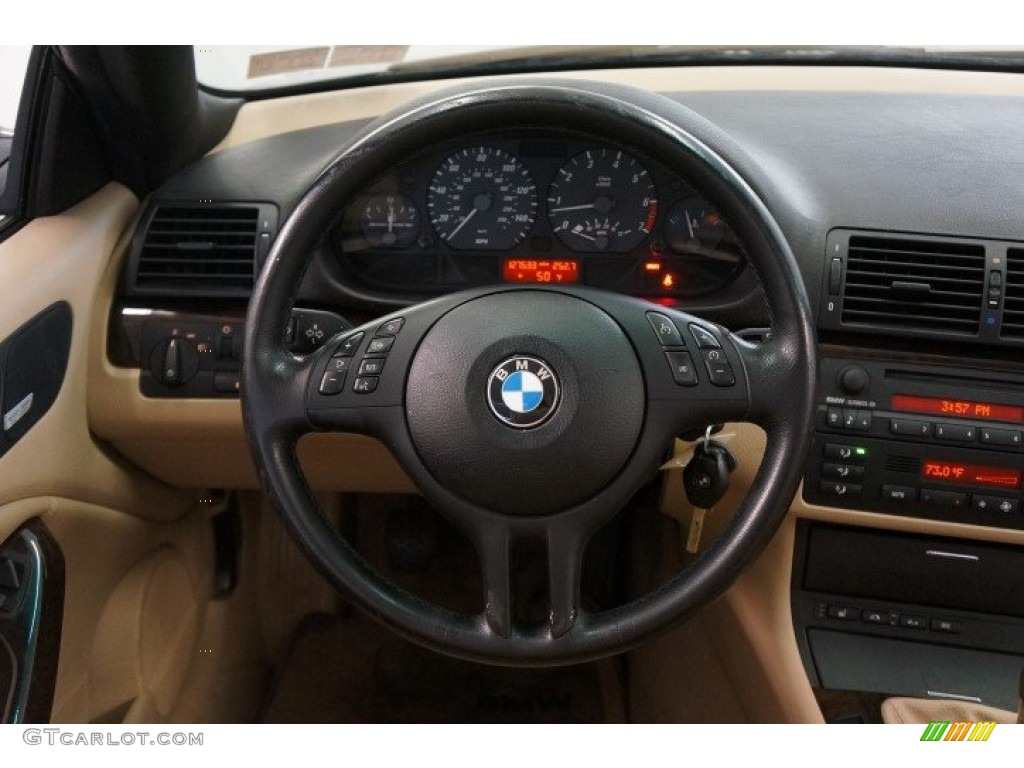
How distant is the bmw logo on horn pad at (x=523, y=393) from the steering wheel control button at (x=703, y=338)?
162 millimetres

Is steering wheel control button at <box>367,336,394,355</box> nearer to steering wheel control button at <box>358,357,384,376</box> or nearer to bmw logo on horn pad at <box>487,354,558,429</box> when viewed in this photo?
steering wheel control button at <box>358,357,384,376</box>

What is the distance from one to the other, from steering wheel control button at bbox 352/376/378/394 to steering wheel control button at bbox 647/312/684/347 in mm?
306

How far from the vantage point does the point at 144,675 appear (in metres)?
1.72

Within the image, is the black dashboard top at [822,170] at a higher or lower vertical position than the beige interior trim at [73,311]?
higher

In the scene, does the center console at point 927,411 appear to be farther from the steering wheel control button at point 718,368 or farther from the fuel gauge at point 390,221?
the fuel gauge at point 390,221

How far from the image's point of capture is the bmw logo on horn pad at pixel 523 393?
1.05m

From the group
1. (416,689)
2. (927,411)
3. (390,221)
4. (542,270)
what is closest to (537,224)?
(542,270)

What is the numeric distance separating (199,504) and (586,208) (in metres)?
1.01

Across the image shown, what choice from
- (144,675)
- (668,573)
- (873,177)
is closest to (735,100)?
(873,177)

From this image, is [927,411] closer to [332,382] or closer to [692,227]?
[692,227]

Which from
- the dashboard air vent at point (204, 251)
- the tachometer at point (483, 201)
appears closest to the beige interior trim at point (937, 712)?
the tachometer at point (483, 201)

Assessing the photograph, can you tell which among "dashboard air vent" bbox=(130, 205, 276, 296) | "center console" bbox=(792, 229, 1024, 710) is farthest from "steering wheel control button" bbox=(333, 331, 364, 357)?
"center console" bbox=(792, 229, 1024, 710)

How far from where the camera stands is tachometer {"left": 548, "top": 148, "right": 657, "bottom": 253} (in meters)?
1.46
